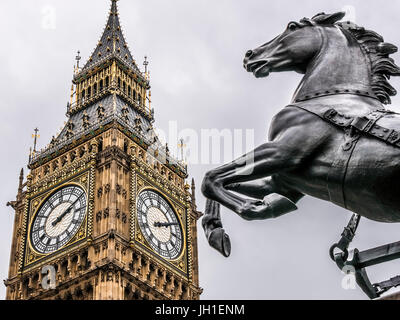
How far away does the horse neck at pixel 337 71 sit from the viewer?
848cm

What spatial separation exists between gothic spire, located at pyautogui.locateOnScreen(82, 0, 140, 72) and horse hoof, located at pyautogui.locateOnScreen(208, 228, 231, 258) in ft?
188

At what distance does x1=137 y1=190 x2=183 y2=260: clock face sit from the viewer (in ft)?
175

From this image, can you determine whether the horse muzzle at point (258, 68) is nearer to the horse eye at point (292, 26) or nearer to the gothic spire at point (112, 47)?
the horse eye at point (292, 26)

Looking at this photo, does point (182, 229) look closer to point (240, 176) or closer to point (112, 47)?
point (112, 47)

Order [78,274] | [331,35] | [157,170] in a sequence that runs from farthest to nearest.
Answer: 1. [157,170]
2. [78,274]
3. [331,35]

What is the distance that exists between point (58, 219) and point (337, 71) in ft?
151

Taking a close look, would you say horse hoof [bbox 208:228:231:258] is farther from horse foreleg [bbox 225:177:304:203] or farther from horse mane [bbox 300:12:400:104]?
horse mane [bbox 300:12:400:104]

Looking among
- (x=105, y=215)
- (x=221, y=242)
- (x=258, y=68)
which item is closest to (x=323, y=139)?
(x=258, y=68)

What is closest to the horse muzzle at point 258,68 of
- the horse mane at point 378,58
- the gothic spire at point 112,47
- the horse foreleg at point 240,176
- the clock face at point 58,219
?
the horse mane at point 378,58

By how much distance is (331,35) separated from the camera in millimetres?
8891

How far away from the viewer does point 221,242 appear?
7.67 metres

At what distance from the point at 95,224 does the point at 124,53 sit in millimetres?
19545
